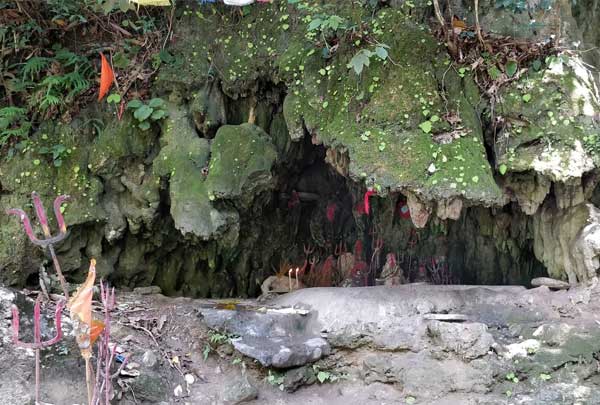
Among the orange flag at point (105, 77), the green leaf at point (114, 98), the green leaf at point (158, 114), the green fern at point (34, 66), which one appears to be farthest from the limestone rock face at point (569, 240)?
the green fern at point (34, 66)

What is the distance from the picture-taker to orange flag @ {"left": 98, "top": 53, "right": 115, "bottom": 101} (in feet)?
22.2

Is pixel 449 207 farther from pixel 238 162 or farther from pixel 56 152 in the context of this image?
pixel 56 152

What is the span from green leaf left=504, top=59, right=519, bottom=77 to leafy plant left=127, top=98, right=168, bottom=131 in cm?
446

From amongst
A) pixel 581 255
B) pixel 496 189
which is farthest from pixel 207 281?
pixel 581 255

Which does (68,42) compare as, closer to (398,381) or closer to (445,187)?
(445,187)

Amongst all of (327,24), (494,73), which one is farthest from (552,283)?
(327,24)

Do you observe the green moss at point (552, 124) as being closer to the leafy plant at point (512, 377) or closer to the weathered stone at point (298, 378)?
the leafy plant at point (512, 377)

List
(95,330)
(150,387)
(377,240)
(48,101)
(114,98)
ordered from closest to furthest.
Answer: (95,330)
(150,387)
(48,101)
(114,98)
(377,240)

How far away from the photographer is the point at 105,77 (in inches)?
268

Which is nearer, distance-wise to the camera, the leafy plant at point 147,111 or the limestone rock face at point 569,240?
the limestone rock face at point 569,240

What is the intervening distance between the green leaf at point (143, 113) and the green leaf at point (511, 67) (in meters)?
4.61

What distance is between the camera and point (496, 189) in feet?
19.0

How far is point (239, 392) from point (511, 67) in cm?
496

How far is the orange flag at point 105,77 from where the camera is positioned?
6762mm
